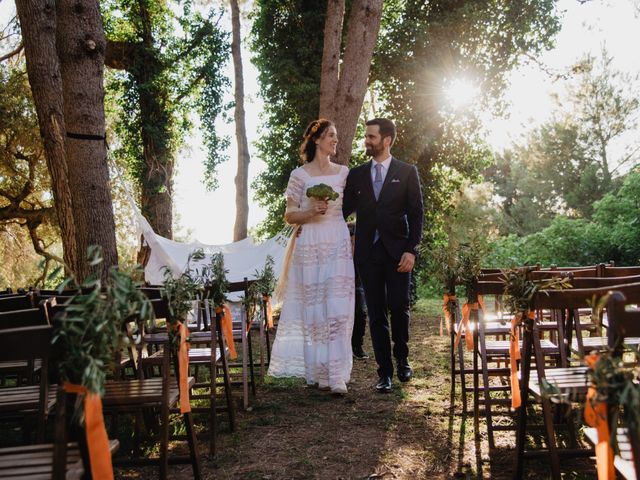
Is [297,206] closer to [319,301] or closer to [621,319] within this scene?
[319,301]

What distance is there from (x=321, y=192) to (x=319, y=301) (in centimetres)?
86

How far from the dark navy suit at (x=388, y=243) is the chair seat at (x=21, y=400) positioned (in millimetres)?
2494

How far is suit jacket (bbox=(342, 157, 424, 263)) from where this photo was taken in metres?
4.88

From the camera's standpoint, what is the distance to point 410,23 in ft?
39.1

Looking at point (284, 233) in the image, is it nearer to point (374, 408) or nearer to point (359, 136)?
point (359, 136)

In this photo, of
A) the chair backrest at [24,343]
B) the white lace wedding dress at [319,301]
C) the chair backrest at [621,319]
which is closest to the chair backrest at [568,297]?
the chair backrest at [621,319]

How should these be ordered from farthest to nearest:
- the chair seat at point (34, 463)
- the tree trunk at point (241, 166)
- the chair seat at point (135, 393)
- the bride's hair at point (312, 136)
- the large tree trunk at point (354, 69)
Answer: the tree trunk at point (241, 166), the large tree trunk at point (354, 69), the bride's hair at point (312, 136), the chair seat at point (135, 393), the chair seat at point (34, 463)

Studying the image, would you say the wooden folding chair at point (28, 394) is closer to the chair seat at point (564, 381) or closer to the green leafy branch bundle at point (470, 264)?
the chair seat at point (564, 381)

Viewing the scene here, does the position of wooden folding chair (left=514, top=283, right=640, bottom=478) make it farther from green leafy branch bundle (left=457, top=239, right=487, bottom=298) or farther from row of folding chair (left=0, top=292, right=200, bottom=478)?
row of folding chair (left=0, top=292, right=200, bottom=478)

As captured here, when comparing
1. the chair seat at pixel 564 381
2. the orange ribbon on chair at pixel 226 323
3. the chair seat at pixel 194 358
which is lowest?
the chair seat at pixel 564 381

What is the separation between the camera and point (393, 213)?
4.90 m

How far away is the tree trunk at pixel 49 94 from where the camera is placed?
19.4 feet

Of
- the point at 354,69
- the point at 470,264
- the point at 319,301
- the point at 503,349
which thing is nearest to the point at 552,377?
the point at 503,349

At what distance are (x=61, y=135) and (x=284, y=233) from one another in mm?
4028
